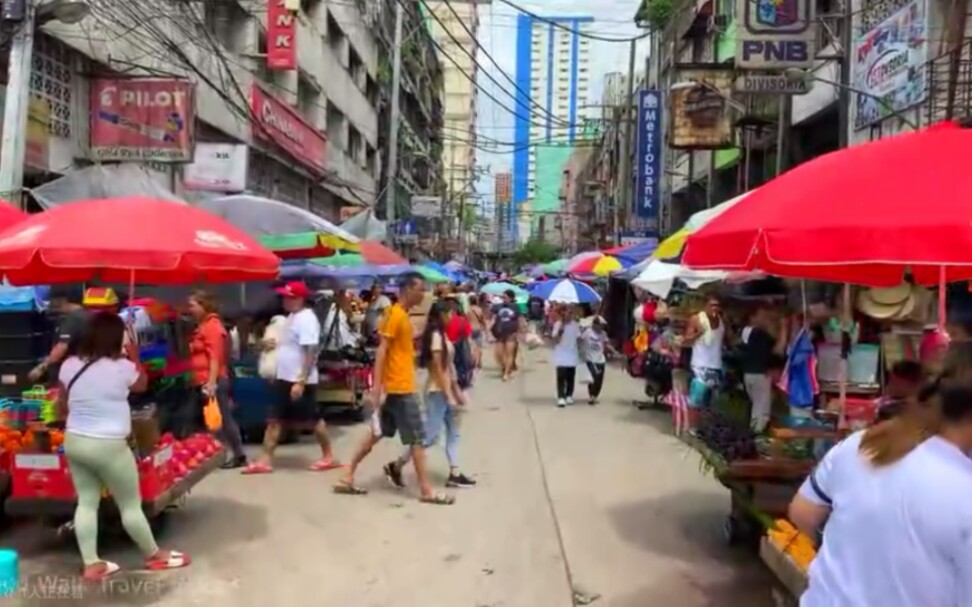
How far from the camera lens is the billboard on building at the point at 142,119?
1452cm

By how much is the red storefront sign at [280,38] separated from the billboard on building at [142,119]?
8.68m

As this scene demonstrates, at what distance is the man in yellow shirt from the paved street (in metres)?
0.53

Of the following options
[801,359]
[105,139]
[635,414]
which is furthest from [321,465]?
[105,139]

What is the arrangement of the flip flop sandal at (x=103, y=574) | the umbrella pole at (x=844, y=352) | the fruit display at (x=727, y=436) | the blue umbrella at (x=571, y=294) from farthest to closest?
the blue umbrella at (x=571, y=294) → the fruit display at (x=727, y=436) → the umbrella pole at (x=844, y=352) → the flip flop sandal at (x=103, y=574)

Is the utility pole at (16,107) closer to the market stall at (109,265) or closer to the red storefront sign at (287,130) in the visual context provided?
the market stall at (109,265)

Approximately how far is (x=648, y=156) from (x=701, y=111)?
1255 centimetres

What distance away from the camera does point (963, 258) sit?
4.34 meters

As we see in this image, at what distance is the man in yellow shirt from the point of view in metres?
8.51

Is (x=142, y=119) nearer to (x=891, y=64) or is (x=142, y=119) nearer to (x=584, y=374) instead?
(x=584, y=374)

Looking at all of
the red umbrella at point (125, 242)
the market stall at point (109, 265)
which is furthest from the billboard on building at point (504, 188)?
the red umbrella at point (125, 242)

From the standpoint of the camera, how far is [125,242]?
249 inches

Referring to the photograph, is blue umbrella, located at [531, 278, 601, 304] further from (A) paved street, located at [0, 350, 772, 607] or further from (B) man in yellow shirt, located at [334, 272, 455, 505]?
(B) man in yellow shirt, located at [334, 272, 455, 505]

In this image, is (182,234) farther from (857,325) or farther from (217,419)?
(857,325)

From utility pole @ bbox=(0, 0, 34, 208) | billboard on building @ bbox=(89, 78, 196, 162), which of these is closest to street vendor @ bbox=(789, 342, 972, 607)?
utility pole @ bbox=(0, 0, 34, 208)
